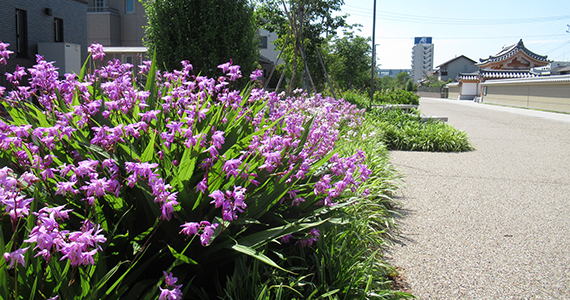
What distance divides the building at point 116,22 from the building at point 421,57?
172516 millimetres

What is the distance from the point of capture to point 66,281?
5.88 ft

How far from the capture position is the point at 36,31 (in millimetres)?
16875

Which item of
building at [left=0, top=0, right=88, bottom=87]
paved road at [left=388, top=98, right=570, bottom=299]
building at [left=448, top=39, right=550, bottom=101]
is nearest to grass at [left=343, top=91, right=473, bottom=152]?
paved road at [left=388, top=98, right=570, bottom=299]

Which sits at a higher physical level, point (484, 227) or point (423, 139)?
point (423, 139)

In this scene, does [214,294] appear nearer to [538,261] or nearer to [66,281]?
[66,281]

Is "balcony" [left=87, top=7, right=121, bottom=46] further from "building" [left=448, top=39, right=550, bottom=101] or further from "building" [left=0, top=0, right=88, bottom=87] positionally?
"building" [left=448, top=39, right=550, bottom=101]

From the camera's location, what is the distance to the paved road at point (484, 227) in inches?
130

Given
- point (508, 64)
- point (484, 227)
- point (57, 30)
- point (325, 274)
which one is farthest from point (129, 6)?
point (508, 64)

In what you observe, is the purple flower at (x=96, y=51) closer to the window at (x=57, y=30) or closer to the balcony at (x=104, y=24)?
the window at (x=57, y=30)

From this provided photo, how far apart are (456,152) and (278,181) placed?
789 cm

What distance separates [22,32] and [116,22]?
56.9 ft

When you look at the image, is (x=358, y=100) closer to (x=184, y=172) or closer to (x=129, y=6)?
(x=184, y=172)

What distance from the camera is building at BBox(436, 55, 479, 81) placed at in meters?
82.2

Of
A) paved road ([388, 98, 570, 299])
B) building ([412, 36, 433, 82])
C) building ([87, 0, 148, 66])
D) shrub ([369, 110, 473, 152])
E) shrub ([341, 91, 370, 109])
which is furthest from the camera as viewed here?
building ([412, 36, 433, 82])
